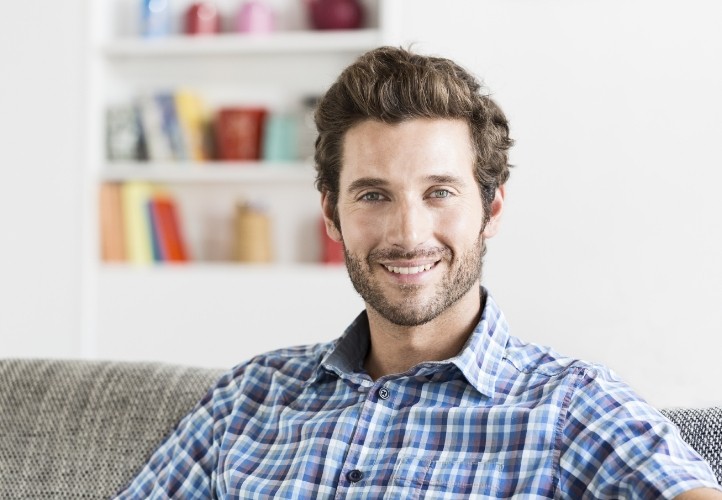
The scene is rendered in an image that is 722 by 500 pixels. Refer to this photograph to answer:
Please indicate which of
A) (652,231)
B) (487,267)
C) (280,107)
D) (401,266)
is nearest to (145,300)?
(280,107)

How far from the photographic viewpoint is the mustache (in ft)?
4.81

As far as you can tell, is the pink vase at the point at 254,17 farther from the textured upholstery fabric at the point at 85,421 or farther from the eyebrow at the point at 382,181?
the eyebrow at the point at 382,181

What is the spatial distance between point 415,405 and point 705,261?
2091 mm

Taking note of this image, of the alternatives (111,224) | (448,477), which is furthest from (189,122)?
(448,477)

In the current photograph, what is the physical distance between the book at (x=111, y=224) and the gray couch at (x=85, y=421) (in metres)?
2.09

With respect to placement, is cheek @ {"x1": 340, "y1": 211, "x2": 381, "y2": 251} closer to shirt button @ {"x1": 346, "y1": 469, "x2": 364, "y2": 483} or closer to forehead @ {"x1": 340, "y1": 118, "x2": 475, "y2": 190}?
forehead @ {"x1": 340, "y1": 118, "x2": 475, "y2": 190}

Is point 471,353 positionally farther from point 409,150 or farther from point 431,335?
point 409,150

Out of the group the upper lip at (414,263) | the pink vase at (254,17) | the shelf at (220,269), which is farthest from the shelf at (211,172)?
the upper lip at (414,263)

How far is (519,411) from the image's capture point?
1.31 m

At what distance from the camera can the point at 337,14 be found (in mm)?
3605

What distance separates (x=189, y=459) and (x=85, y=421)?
22 centimetres

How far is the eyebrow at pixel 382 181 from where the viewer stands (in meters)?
1.48

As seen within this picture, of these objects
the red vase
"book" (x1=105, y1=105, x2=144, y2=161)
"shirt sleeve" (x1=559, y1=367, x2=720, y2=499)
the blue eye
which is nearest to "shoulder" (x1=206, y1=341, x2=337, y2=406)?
the blue eye

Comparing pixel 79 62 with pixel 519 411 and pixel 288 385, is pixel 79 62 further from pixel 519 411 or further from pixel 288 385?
pixel 519 411
